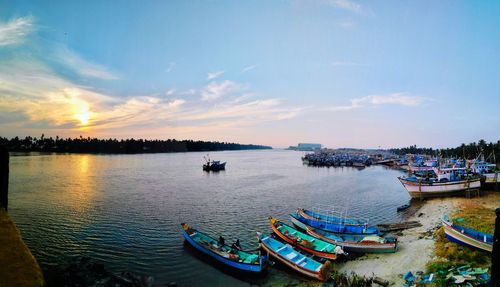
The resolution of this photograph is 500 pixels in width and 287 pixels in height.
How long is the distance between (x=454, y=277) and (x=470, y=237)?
18.9 feet

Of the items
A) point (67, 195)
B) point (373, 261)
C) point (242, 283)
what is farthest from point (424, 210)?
point (67, 195)

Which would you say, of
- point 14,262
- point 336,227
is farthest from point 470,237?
point 14,262

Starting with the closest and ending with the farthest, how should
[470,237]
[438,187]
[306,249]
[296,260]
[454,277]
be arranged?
1. [454,277]
2. [470,237]
3. [296,260]
4. [306,249]
5. [438,187]

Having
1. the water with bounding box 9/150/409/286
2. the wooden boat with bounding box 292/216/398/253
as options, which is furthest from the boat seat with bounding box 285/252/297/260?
the wooden boat with bounding box 292/216/398/253

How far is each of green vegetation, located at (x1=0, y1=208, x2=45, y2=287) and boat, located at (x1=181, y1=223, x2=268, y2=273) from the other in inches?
510

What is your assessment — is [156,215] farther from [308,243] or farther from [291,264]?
[291,264]

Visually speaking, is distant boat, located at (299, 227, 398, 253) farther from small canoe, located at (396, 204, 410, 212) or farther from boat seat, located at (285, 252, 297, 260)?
small canoe, located at (396, 204, 410, 212)

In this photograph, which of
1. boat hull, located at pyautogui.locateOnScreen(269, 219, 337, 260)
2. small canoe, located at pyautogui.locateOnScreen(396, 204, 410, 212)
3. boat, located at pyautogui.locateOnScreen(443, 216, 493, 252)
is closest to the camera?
boat, located at pyautogui.locateOnScreen(443, 216, 493, 252)

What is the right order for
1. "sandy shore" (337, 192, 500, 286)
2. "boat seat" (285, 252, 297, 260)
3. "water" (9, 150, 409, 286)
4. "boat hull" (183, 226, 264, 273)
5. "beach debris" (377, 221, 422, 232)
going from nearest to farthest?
"sandy shore" (337, 192, 500, 286) < "boat hull" (183, 226, 264, 273) < "boat seat" (285, 252, 297, 260) < "water" (9, 150, 409, 286) < "beach debris" (377, 221, 422, 232)

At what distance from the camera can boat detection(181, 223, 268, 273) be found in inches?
757

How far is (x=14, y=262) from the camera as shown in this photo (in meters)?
8.92

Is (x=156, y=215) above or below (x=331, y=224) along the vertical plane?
below

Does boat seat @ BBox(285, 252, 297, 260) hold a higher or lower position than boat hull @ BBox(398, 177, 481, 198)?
lower

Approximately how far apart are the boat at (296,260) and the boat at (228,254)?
4.24 ft
